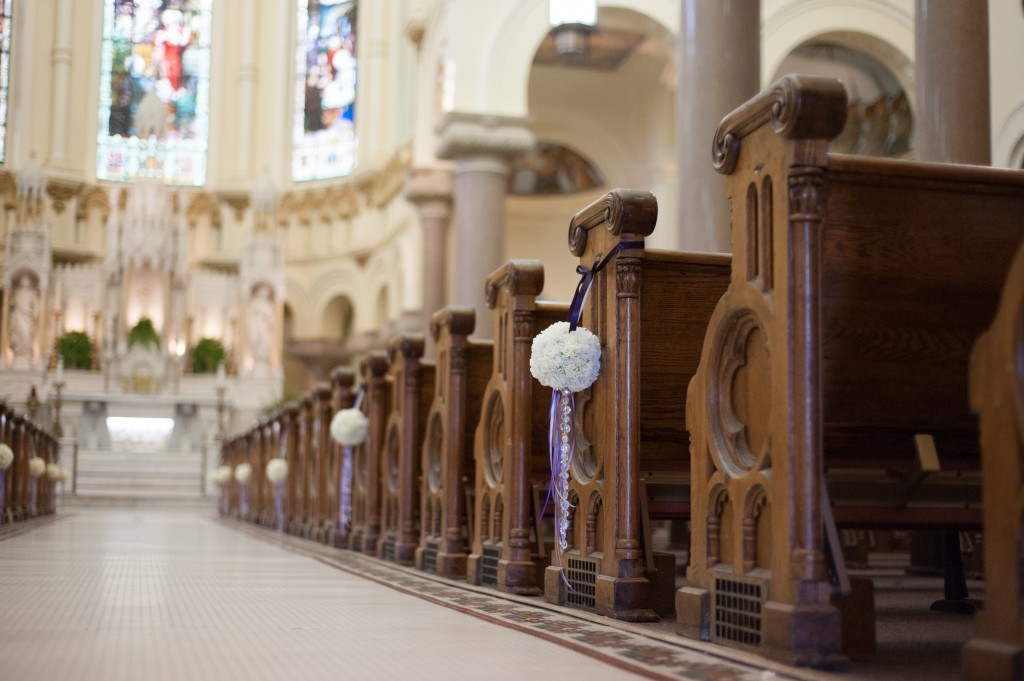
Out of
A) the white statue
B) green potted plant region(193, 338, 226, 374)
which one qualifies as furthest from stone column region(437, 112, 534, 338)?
the white statue

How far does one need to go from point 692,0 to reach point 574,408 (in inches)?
130

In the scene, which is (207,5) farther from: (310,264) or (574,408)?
(574,408)

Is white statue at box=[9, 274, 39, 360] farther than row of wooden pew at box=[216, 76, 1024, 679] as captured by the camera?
Yes

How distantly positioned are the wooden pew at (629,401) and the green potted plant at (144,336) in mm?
19187

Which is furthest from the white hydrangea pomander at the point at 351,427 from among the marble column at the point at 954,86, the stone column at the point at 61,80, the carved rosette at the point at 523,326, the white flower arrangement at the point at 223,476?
the stone column at the point at 61,80

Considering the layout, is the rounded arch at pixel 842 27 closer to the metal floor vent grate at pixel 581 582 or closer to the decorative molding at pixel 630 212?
the decorative molding at pixel 630 212

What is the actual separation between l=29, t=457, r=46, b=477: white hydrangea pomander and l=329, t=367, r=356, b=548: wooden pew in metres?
4.17

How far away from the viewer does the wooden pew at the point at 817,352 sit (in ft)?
10.5

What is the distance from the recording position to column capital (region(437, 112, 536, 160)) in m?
13.6

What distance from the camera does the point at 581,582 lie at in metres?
4.64

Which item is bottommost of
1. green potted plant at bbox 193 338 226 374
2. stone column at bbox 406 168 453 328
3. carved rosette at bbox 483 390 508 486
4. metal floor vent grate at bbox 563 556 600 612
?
metal floor vent grate at bbox 563 556 600 612

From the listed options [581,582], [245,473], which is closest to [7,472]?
[245,473]

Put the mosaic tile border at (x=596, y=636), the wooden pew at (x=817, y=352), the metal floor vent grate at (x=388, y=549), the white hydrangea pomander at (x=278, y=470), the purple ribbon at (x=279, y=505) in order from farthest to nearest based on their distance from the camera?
the purple ribbon at (x=279, y=505), the white hydrangea pomander at (x=278, y=470), the metal floor vent grate at (x=388, y=549), the wooden pew at (x=817, y=352), the mosaic tile border at (x=596, y=636)

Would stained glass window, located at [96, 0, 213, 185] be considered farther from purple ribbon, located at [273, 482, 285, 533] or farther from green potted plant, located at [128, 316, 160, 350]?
purple ribbon, located at [273, 482, 285, 533]
